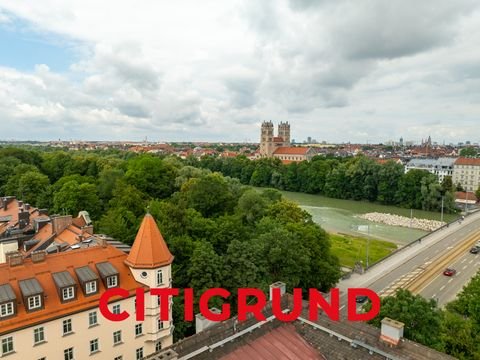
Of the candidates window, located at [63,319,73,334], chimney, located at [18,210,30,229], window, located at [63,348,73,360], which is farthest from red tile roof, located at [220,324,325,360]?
chimney, located at [18,210,30,229]

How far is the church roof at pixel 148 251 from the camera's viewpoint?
76.3 ft

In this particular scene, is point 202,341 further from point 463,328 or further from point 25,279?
point 463,328

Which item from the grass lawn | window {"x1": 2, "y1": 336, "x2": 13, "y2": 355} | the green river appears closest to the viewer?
window {"x1": 2, "y1": 336, "x2": 13, "y2": 355}

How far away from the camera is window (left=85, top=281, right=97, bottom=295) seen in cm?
2134

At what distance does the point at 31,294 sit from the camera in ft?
63.2

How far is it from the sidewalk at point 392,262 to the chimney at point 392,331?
23473 mm

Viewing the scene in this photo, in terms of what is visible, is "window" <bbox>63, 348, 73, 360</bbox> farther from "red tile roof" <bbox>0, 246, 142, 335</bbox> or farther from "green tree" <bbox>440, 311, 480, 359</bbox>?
"green tree" <bbox>440, 311, 480, 359</bbox>

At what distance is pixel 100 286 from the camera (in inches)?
872

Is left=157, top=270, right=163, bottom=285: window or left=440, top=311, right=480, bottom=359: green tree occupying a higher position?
left=157, top=270, right=163, bottom=285: window

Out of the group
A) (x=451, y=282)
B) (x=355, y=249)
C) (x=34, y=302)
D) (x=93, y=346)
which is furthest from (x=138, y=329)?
(x=355, y=249)

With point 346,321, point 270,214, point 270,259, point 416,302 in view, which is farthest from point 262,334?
point 270,214

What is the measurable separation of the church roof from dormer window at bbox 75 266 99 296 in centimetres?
236

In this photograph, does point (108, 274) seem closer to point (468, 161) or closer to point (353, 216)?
point (353, 216)

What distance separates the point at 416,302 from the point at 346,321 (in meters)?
6.84
